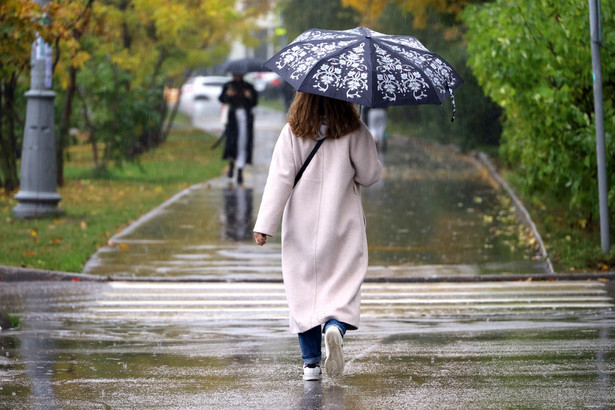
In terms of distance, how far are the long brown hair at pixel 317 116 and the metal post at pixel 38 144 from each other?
8.74 m

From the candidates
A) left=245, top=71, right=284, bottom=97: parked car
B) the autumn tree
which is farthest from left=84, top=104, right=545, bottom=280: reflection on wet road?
left=245, top=71, right=284, bottom=97: parked car

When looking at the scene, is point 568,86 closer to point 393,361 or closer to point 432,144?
point 393,361

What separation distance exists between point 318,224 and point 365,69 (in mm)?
857

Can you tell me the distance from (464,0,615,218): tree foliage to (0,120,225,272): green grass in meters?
4.89

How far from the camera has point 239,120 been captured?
20.1 metres

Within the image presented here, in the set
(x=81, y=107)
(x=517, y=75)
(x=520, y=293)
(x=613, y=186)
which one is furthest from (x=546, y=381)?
(x=81, y=107)

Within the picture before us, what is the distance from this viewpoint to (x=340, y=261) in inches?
239

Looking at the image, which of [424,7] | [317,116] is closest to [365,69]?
[317,116]

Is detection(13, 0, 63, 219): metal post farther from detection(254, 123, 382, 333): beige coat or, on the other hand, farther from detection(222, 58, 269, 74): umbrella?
detection(222, 58, 269, 74): umbrella

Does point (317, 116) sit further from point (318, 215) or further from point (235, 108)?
point (235, 108)

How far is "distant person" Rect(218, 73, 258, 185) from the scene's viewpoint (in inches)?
786

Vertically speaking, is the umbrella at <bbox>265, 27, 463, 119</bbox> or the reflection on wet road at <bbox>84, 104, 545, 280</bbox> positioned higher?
the umbrella at <bbox>265, 27, 463, 119</bbox>

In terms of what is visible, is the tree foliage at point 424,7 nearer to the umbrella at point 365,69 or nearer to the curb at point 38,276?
the curb at point 38,276

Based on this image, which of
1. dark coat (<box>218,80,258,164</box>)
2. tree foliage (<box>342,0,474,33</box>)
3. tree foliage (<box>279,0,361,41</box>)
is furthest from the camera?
tree foliage (<box>279,0,361,41</box>)
